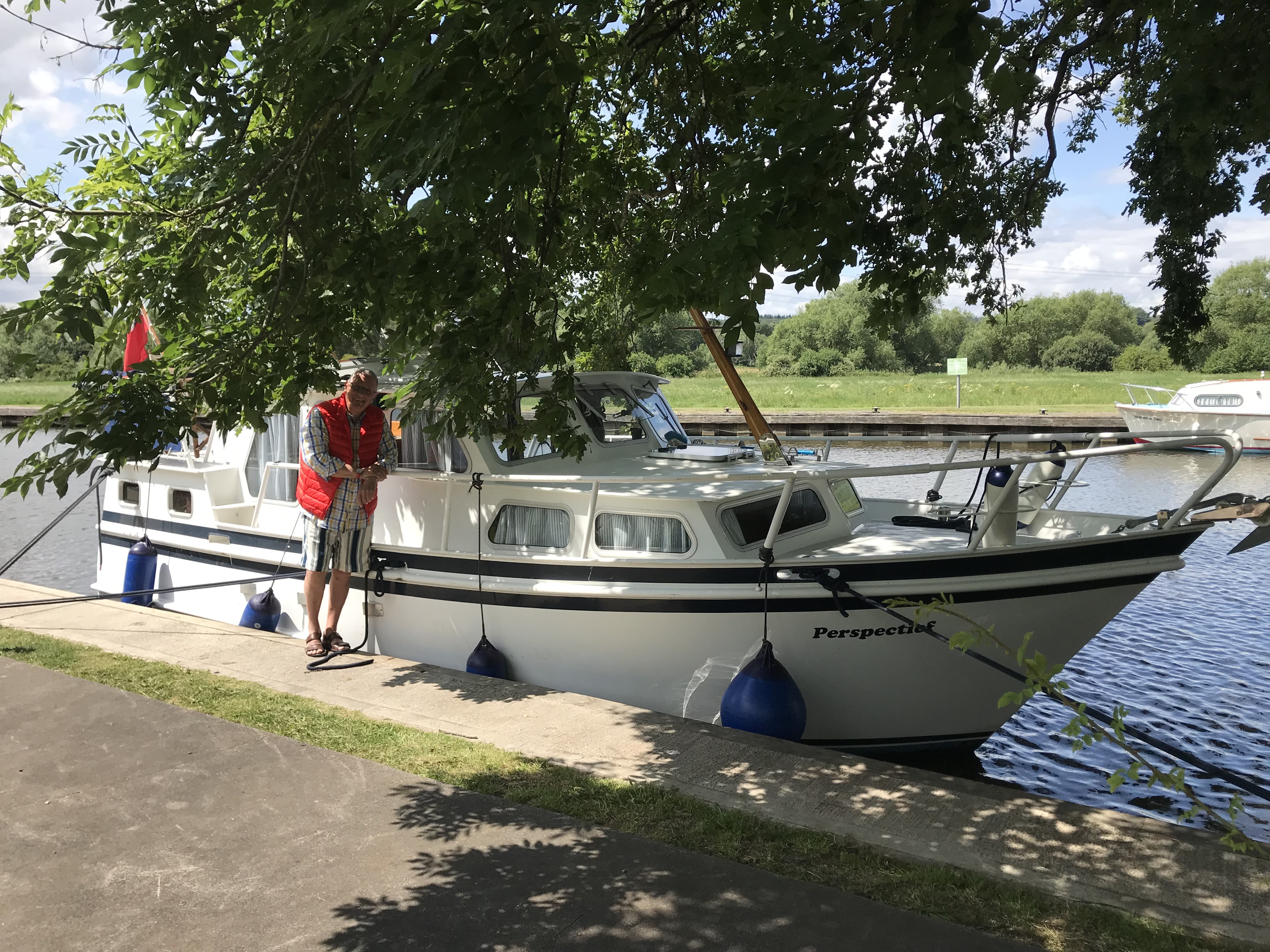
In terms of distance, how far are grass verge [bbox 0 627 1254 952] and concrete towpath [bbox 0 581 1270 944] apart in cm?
16

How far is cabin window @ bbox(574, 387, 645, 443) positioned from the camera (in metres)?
9.35

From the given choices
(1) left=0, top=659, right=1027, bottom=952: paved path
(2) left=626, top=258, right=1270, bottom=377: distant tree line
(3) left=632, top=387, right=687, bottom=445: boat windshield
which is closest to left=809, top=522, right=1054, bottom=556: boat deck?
(3) left=632, top=387, right=687, bottom=445: boat windshield

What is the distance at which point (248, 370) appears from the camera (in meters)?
5.70

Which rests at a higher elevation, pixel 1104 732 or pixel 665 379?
pixel 665 379

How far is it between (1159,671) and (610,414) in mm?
6271

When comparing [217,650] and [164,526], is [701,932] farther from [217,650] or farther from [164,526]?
[164,526]

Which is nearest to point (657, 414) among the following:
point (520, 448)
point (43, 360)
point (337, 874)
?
point (520, 448)

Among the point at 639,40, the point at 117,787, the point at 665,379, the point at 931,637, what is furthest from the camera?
the point at 665,379

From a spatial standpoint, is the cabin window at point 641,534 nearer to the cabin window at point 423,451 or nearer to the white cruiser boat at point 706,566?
the white cruiser boat at point 706,566

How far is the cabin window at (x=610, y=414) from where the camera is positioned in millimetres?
9352

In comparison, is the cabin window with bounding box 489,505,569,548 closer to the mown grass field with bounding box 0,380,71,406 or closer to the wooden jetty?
the wooden jetty

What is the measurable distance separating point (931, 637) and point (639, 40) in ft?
14.5

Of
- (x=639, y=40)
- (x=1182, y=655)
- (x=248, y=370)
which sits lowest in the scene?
(x=1182, y=655)

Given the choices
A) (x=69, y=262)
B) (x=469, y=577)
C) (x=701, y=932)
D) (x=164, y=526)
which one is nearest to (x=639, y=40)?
(x=69, y=262)
